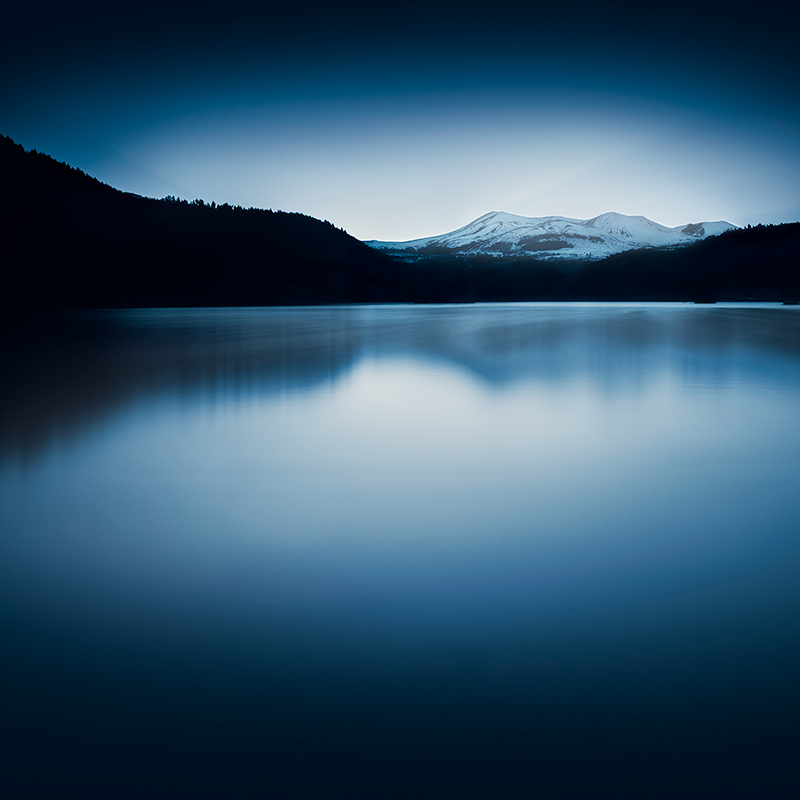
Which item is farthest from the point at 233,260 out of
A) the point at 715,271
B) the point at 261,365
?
the point at 261,365

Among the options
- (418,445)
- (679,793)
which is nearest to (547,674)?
(679,793)

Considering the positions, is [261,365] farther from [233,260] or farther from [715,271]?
[715,271]

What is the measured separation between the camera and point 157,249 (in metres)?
136

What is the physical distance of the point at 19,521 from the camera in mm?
3494

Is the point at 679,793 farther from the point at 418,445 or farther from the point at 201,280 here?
the point at 201,280

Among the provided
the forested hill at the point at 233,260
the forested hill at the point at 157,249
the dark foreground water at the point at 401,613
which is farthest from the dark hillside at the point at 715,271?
the dark foreground water at the point at 401,613

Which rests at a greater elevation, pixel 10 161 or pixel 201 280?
pixel 10 161

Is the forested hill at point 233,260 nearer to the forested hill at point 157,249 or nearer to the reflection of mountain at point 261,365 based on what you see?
the forested hill at point 157,249

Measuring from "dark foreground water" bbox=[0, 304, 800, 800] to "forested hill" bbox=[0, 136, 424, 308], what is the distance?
378ft

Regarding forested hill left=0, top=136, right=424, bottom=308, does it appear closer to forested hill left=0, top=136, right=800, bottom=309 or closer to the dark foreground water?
forested hill left=0, top=136, right=800, bottom=309

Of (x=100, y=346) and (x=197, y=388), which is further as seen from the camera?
(x=100, y=346)

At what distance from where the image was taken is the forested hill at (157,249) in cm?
12312

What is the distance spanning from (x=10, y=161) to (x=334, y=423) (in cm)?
17906

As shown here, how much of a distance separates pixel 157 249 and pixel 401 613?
5839 inches
